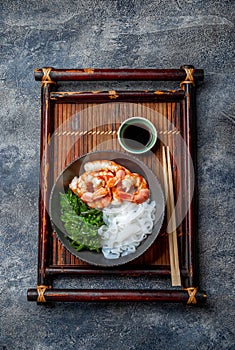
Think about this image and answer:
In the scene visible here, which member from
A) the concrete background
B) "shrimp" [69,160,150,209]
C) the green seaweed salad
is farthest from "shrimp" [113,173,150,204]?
the concrete background

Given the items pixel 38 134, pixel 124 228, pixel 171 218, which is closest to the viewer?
pixel 124 228

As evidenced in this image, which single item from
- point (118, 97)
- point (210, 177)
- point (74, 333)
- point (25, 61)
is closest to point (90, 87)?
point (118, 97)

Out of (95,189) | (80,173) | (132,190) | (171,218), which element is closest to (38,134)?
(80,173)

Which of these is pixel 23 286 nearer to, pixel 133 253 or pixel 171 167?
pixel 133 253

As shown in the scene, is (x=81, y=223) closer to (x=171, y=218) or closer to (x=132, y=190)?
(x=132, y=190)

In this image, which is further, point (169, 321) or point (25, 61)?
point (25, 61)
